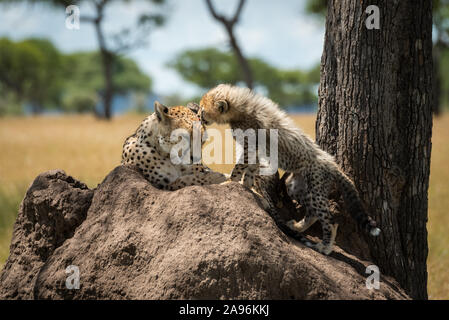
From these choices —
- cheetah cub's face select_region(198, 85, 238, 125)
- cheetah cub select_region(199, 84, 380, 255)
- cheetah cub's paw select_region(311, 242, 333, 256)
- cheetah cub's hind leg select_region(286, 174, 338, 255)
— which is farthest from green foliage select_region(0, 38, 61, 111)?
cheetah cub's paw select_region(311, 242, 333, 256)

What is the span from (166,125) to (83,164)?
6.29m

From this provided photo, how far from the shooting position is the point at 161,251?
254 cm

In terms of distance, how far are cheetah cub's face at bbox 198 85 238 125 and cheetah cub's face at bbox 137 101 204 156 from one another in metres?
0.24

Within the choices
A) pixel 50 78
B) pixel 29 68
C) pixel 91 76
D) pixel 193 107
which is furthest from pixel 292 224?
pixel 91 76

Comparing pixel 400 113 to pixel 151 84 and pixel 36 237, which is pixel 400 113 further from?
pixel 151 84

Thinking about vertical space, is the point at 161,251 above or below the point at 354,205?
below

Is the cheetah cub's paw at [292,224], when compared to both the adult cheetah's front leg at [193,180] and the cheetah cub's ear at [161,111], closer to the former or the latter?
the adult cheetah's front leg at [193,180]

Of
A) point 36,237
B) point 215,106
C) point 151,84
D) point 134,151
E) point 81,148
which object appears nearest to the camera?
point 36,237

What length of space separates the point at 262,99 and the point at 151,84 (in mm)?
52763

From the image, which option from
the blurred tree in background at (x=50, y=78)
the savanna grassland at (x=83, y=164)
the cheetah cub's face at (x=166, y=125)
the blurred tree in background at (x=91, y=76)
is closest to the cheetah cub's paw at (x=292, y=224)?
the cheetah cub's face at (x=166, y=125)

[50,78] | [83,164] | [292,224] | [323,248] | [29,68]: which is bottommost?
[323,248]

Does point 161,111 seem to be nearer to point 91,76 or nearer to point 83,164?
point 83,164
